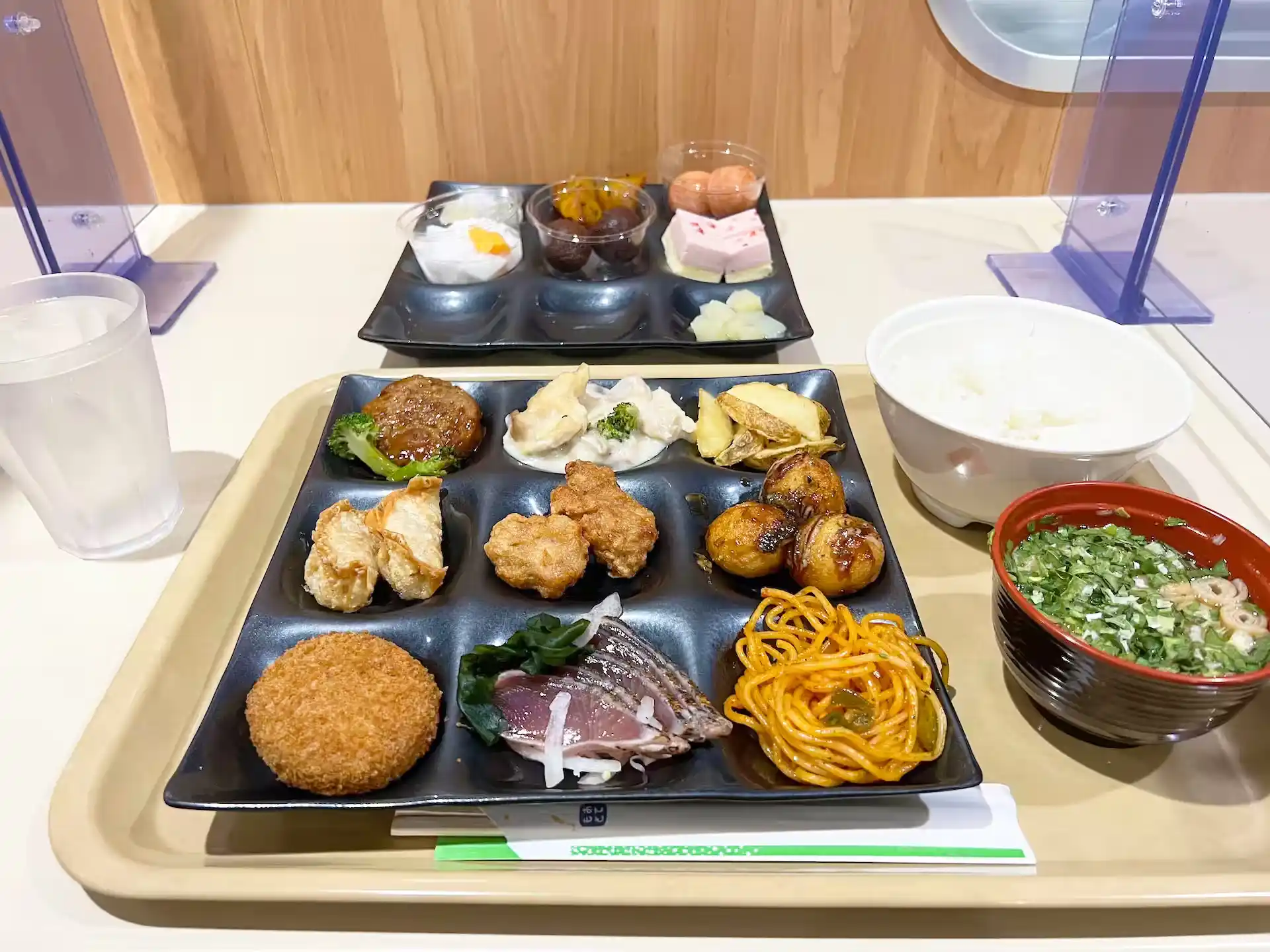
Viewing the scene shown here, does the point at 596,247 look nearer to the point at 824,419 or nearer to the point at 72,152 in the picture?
the point at 824,419

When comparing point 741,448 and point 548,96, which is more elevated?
point 548,96

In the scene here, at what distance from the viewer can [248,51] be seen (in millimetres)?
2359

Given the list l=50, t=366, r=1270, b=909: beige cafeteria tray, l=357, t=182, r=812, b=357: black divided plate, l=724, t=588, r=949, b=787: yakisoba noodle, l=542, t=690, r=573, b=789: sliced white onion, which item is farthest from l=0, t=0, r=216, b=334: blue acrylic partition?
l=724, t=588, r=949, b=787: yakisoba noodle

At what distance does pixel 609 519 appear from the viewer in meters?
1.37

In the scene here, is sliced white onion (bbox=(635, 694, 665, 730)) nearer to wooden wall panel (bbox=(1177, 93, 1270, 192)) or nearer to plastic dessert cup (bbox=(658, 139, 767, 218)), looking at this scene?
plastic dessert cup (bbox=(658, 139, 767, 218))

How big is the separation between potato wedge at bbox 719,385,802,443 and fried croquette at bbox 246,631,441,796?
26.8 inches

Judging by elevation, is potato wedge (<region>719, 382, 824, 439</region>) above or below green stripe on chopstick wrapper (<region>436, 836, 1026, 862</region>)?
above

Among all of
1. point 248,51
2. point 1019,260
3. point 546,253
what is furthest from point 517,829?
point 248,51

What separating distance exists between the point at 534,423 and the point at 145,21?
171 cm

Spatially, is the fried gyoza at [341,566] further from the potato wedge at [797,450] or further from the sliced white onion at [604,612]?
the potato wedge at [797,450]

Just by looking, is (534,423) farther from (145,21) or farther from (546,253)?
(145,21)

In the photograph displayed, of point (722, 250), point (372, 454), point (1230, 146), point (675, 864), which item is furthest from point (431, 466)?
point (1230, 146)

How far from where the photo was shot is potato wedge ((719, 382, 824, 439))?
5.04 ft

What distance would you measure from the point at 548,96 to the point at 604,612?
5.57 feet
